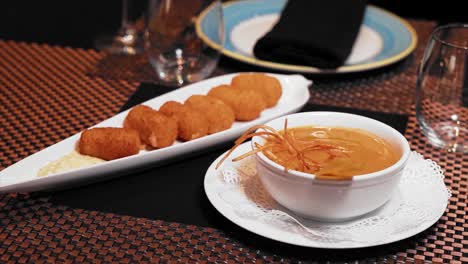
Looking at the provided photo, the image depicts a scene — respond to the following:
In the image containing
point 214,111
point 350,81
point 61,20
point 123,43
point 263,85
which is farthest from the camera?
point 61,20

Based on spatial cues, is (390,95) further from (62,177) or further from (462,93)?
(62,177)

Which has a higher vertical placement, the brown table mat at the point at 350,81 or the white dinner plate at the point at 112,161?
the white dinner plate at the point at 112,161

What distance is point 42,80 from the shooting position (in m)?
1.42

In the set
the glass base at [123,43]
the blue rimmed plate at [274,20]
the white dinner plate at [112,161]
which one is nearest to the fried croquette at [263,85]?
the white dinner plate at [112,161]

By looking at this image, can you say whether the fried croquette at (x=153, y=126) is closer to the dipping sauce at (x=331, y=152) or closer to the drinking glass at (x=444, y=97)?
the dipping sauce at (x=331, y=152)

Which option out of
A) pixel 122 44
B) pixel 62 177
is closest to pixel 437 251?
pixel 62 177

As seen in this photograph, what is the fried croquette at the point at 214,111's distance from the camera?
1155mm

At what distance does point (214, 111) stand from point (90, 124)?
0.23 meters

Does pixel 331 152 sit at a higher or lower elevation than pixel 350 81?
higher

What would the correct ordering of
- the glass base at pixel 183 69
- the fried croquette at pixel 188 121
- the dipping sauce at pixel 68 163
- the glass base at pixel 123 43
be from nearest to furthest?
→ 1. the dipping sauce at pixel 68 163
2. the fried croquette at pixel 188 121
3. the glass base at pixel 183 69
4. the glass base at pixel 123 43

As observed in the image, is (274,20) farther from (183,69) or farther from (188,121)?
(188,121)

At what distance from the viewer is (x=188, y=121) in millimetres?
1117

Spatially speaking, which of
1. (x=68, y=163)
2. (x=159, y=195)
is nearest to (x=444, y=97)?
(x=159, y=195)

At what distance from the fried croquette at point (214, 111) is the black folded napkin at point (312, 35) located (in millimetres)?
319
